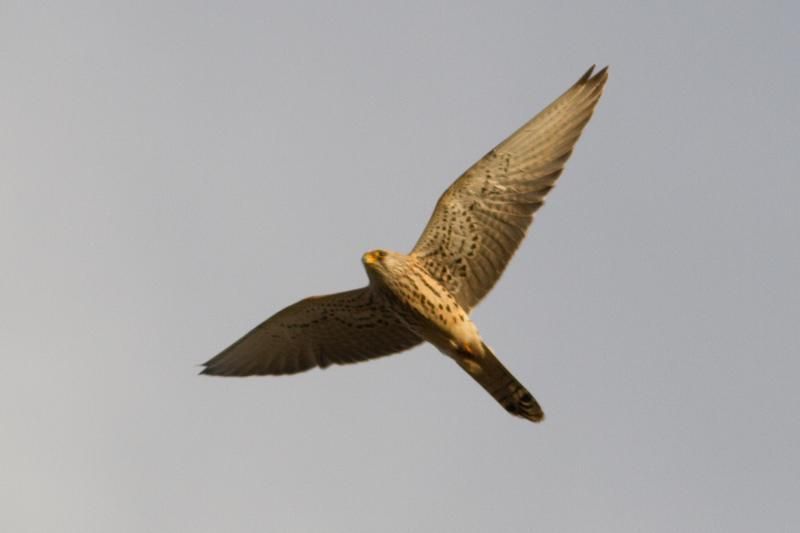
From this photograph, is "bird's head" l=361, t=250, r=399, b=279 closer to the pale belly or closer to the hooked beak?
the hooked beak

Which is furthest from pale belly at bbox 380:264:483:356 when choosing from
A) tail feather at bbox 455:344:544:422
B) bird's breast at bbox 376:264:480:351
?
tail feather at bbox 455:344:544:422

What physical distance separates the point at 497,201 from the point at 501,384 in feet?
6.43

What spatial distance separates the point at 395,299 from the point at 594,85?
123 inches

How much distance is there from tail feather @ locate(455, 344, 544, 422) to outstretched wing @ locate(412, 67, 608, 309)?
819 mm

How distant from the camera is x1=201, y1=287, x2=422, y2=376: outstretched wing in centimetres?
1521

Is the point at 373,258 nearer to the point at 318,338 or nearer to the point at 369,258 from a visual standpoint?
the point at 369,258

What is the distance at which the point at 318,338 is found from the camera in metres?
15.8

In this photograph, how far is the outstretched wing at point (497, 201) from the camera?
15.1 m

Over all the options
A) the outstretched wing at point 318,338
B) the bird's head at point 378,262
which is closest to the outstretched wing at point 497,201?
the bird's head at point 378,262

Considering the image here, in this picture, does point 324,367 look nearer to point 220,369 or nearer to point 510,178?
point 220,369

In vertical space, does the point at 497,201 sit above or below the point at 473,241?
above

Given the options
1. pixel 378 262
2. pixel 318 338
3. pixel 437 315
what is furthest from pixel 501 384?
pixel 318 338

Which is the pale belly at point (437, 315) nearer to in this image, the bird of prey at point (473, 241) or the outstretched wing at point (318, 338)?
the bird of prey at point (473, 241)

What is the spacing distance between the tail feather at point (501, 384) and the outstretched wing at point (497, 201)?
819 millimetres
